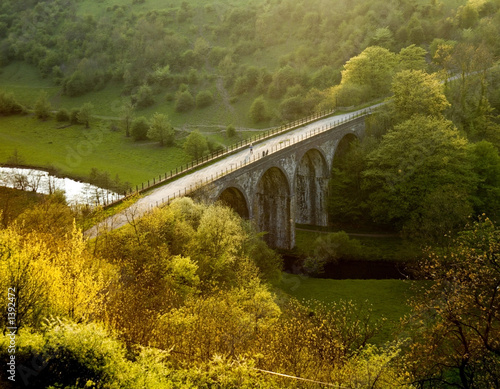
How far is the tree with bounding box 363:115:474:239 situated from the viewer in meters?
49.0

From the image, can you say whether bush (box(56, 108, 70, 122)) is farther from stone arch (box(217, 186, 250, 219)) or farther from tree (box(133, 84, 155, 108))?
stone arch (box(217, 186, 250, 219))

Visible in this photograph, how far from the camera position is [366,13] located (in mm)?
106625

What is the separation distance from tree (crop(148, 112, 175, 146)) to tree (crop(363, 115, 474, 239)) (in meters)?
42.5

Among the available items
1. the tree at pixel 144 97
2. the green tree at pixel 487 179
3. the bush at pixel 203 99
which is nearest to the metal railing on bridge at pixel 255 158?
the green tree at pixel 487 179

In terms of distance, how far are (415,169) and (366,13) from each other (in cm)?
6767

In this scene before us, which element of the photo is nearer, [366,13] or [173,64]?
[366,13]

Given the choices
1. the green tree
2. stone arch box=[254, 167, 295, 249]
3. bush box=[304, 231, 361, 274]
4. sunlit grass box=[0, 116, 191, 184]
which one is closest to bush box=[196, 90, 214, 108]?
sunlit grass box=[0, 116, 191, 184]

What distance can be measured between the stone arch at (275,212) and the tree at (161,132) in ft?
118

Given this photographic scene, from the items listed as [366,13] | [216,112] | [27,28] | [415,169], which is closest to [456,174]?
[415,169]

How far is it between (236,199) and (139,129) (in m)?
48.7

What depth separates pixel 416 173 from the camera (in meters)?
52.1

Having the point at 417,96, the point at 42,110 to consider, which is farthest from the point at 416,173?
the point at 42,110

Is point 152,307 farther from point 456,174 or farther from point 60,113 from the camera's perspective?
point 60,113

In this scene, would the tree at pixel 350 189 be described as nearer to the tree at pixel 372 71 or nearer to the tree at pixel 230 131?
the tree at pixel 372 71
